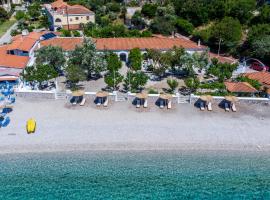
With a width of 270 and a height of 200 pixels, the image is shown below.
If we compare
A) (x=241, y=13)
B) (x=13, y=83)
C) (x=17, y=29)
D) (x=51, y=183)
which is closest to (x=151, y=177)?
(x=51, y=183)

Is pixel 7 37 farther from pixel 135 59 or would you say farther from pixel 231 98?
pixel 231 98

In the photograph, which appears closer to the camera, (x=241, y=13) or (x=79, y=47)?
(x=79, y=47)

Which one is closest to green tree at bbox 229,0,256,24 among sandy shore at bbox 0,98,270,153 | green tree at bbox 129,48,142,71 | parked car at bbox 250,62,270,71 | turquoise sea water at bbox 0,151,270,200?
parked car at bbox 250,62,270,71

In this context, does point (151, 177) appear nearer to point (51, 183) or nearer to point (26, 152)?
point (51, 183)

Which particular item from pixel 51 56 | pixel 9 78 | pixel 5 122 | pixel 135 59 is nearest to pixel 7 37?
pixel 9 78

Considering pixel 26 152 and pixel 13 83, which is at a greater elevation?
pixel 13 83

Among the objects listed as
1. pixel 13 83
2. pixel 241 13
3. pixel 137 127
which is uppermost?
pixel 241 13
